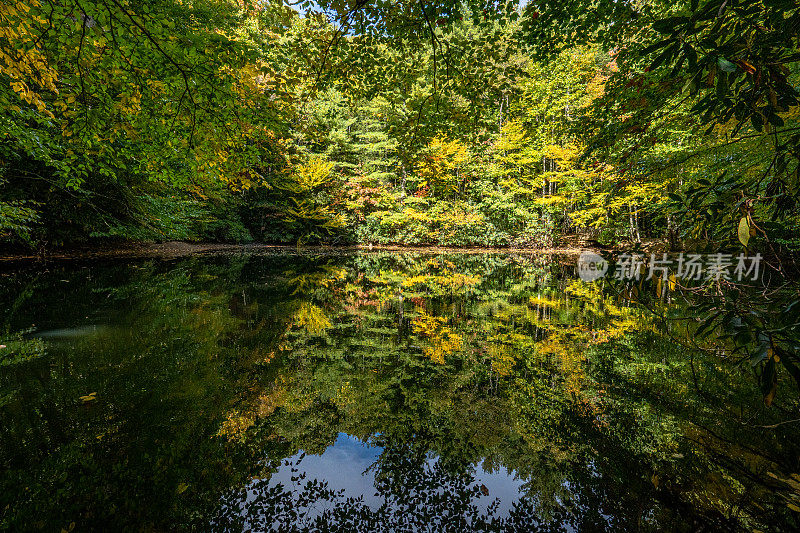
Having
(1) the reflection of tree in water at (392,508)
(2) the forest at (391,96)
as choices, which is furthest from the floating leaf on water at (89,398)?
(2) the forest at (391,96)

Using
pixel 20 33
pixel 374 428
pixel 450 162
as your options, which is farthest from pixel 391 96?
pixel 450 162

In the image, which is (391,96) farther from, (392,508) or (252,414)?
(392,508)

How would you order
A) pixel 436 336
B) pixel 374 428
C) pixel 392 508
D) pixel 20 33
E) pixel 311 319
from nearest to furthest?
1. pixel 392 508
2. pixel 374 428
3. pixel 20 33
4. pixel 436 336
5. pixel 311 319

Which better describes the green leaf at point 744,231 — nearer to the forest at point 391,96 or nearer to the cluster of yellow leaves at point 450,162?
the forest at point 391,96

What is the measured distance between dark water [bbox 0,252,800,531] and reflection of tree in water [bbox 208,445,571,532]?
11 millimetres

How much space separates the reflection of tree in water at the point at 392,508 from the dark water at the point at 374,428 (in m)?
0.01

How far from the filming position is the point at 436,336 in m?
4.32

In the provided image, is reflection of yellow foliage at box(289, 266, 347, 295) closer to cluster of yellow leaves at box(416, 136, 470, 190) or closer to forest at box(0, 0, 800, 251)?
forest at box(0, 0, 800, 251)

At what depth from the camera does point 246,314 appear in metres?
5.07

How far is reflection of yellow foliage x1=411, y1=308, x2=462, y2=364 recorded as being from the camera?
376cm

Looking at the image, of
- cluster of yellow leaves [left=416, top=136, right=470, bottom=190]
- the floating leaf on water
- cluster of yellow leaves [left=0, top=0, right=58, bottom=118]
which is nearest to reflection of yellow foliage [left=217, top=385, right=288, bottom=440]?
the floating leaf on water

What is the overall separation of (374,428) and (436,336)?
A: 207 cm

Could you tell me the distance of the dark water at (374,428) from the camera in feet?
5.42

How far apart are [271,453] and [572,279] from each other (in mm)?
9611
